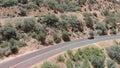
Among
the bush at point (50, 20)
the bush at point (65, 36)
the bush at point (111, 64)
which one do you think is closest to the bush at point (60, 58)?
the bush at point (111, 64)

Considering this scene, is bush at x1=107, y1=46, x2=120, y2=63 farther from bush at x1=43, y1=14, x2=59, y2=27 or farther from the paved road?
bush at x1=43, y1=14, x2=59, y2=27

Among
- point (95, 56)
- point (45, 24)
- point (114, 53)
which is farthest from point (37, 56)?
point (114, 53)

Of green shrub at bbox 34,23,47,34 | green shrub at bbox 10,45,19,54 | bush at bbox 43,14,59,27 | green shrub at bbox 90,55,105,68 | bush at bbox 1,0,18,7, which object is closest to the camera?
green shrub at bbox 10,45,19,54

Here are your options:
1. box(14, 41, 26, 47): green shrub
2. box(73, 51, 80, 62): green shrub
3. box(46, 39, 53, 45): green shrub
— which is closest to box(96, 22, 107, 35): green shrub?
box(46, 39, 53, 45): green shrub

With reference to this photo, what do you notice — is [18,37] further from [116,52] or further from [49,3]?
[49,3]

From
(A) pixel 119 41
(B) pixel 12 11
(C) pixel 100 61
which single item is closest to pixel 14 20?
(B) pixel 12 11

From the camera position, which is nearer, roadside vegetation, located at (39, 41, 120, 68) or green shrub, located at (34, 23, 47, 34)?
roadside vegetation, located at (39, 41, 120, 68)

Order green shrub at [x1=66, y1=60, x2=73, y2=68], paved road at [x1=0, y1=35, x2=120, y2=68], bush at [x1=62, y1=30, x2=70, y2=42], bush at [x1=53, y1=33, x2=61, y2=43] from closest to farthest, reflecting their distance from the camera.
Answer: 1. paved road at [x1=0, y1=35, x2=120, y2=68]
2. green shrub at [x1=66, y1=60, x2=73, y2=68]
3. bush at [x1=53, y1=33, x2=61, y2=43]
4. bush at [x1=62, y1=30, x2=70, y2=42]

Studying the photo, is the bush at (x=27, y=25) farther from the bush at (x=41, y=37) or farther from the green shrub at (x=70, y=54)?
the green shrub at (x=70, y=54)

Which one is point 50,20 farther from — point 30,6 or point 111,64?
point 111,64
